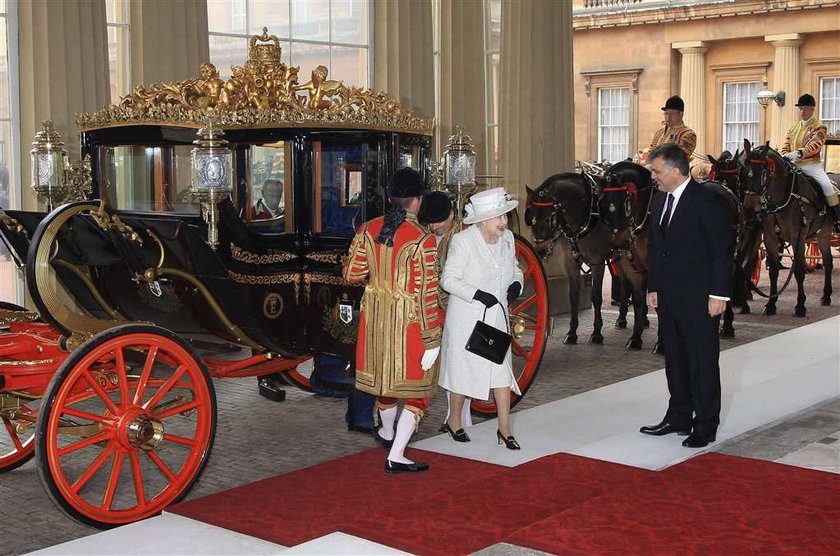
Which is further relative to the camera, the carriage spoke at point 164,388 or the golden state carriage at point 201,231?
the golden state carriage at point 201,231

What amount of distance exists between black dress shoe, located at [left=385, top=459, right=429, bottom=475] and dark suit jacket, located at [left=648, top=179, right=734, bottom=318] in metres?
1.65

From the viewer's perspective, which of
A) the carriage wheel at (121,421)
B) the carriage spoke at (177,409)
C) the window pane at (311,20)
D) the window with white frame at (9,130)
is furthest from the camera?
the window pane at (311,20)

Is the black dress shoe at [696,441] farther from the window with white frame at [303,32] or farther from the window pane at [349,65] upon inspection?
the window pane at [349,65]

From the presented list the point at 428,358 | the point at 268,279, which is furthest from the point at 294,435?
the point at 428,358

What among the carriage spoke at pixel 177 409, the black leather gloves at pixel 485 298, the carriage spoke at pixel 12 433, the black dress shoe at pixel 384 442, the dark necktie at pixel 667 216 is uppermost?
the dark necktie at pixel 667 216

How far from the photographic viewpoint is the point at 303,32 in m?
11.4

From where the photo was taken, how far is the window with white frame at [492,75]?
43.8ft

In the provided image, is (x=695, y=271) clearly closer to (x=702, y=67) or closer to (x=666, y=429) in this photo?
(x=666, y=429)

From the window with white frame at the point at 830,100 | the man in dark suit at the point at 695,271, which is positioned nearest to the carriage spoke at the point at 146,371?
the man in dark suit at the point at 695,271

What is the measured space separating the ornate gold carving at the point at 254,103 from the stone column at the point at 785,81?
20698 mm

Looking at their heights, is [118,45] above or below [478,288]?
above

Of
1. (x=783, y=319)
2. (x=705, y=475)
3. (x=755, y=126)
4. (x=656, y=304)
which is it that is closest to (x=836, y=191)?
(x=783, y=319)

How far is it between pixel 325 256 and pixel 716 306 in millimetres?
2126

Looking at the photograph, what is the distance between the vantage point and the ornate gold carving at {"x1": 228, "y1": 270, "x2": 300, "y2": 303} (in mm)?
6066
